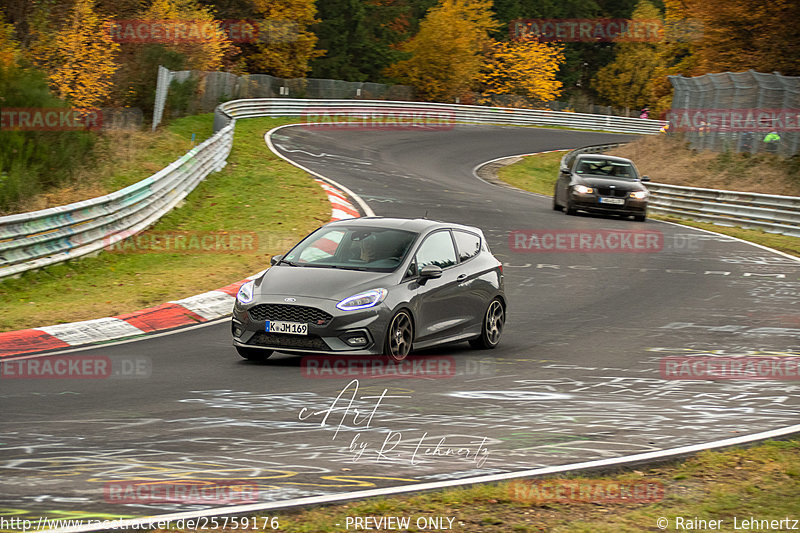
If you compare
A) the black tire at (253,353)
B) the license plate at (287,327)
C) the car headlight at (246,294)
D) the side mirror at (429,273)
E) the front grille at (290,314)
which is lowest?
the black tire at (253,353)

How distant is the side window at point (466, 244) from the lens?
41.7 ft

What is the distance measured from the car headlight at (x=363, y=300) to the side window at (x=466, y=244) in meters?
1.97

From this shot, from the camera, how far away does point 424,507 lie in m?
5.79

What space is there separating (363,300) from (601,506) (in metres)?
5.16

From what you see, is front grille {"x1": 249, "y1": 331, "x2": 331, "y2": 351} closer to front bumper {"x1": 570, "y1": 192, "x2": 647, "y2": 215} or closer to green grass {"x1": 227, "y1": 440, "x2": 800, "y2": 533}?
green grass {"x1": 227, "y1": 440, "x2": 800, "y2": 533}

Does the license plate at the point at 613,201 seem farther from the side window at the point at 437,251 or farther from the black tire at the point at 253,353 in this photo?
the black tire at the point at 253,353

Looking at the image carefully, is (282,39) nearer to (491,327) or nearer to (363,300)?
(491,327)

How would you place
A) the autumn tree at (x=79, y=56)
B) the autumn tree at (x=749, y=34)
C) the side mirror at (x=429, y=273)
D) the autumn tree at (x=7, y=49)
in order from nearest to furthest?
the side mirror at (x=429, y=273) → the autumn tree at (x=7, y=49) → the autumn tree at (x=79, y=56) → the autumn tree at (x=749, y=34)

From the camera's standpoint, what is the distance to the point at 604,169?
27.6 metres

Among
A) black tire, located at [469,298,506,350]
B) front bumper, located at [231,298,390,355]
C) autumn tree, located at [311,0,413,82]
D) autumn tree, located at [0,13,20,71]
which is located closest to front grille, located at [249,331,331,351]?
front bumper, located at [231,298,390,355]

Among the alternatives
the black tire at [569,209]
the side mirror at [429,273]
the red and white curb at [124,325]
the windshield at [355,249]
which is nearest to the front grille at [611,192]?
the black tire at [569,209]

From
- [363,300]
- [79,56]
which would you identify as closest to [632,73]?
[79,56]

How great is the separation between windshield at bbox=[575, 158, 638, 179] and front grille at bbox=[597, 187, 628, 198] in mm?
624

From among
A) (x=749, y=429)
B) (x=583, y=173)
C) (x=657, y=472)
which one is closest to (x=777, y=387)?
(x=749, y=429)
